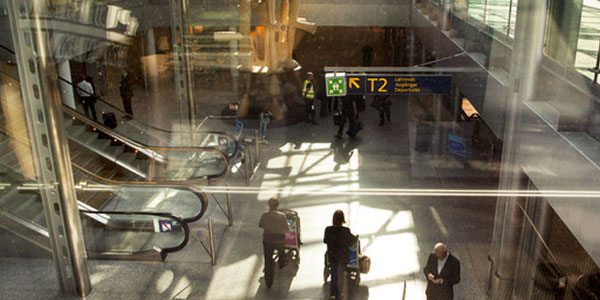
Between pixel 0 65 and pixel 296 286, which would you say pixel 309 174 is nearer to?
pixel 296 286

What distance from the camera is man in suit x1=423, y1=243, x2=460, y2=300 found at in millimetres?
4578

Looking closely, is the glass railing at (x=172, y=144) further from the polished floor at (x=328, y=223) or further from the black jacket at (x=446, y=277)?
the black jacket at (x=446, y=277)

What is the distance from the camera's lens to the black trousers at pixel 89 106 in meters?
7.35

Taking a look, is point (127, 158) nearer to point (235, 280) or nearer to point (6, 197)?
point (6, 197)

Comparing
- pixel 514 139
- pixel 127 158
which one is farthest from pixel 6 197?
pixel 514 139

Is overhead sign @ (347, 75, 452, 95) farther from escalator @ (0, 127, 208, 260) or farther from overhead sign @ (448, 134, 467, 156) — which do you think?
escalator @ (0, 127, 208, 260)

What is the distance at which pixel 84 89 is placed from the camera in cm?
737

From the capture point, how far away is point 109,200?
612 centimetres

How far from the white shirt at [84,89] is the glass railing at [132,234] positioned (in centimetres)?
218

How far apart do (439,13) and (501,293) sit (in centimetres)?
257

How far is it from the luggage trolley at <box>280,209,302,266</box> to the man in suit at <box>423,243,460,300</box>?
49.5 inches

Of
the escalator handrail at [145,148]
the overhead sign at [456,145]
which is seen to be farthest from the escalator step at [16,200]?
the overhead sign at [456,145]

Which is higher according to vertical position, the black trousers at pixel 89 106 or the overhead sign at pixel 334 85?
the overhead sign at pixel 334 85

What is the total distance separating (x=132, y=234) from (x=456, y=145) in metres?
3.63
